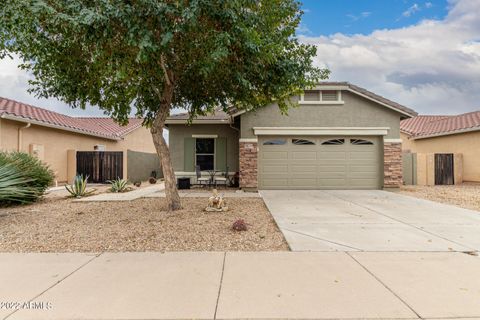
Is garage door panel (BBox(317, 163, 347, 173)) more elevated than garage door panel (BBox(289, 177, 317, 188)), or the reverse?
garage door panel (BBox(317, 163, 347, 173))

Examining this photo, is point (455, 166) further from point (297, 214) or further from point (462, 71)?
point (297, 214)

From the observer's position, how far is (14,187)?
26.8 ft


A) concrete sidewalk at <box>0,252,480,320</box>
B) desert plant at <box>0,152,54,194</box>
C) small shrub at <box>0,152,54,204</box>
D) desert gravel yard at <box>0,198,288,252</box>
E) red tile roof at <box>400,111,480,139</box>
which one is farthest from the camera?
red tile roof at <box>400,111,480,139</box>

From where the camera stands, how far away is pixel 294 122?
512 inches

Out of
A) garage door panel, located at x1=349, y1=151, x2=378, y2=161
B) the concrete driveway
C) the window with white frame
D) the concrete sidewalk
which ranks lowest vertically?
the concrete sidewalk

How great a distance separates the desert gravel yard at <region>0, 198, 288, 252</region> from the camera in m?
5.00

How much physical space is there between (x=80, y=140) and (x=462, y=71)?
25.9 metres

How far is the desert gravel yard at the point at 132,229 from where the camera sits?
4997mm

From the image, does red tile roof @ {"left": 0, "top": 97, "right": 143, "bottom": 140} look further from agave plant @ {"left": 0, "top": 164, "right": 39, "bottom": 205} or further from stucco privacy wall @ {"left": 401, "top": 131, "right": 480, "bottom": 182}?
A: stucco privacy wall @ {"left": 401, "top": 131, "right": 480, "bottom": 182}

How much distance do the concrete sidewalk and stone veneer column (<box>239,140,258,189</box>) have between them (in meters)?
8.05

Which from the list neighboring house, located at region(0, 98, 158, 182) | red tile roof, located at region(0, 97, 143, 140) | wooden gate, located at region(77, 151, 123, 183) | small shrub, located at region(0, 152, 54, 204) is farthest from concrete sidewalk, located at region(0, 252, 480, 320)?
wooden gate, located at region(77, 151, 123, 183)

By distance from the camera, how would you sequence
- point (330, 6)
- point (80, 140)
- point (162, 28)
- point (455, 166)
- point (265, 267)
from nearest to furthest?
point (265, 267), point (162, 28), point (330, 6), point (455, 166), point (80, 140)

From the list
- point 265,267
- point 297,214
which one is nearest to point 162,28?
point 265,267

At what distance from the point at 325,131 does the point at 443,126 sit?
41.8ft
